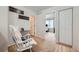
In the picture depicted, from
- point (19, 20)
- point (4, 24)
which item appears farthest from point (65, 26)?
point (4, 24)

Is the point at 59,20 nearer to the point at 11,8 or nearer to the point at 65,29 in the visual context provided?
the point at 65,29

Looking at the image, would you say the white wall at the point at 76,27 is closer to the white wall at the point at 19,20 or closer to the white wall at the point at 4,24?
the white wall at the point at 19,20

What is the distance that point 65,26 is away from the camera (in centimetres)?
199

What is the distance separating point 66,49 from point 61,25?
0.46m

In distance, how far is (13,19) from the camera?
1.92 m

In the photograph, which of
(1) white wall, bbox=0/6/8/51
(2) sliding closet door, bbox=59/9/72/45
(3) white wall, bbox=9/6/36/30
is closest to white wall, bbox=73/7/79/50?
(2) sliding closet door, bbox=59/9/72/45

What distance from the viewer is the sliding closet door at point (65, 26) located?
6.38 feet

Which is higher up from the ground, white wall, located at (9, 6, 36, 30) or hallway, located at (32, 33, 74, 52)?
Result: white wall, located at (9, 6, 36, 30)

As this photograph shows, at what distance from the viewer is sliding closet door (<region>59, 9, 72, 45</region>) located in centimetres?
194

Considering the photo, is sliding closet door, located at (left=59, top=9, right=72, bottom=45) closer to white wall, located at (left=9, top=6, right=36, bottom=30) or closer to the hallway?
the hallway

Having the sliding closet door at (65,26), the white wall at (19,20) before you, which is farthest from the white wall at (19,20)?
the sliding closet door at (65,26)

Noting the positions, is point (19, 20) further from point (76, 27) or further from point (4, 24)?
point (76, 27)

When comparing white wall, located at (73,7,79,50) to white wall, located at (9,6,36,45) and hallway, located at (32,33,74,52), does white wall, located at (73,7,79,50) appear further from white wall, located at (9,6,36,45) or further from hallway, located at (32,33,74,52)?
white wall, located at (9,6,36,45)
